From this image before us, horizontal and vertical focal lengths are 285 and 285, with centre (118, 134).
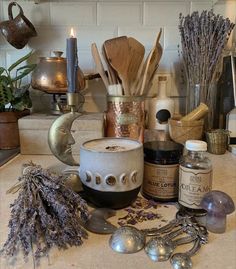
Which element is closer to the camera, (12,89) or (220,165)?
(220,165)

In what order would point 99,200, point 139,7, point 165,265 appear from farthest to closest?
1. point 139,7
2. point 99,200
3. point 165,265

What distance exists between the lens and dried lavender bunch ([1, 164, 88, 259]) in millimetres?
371

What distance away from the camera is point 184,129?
86 cm

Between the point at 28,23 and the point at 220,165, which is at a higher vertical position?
the point at 28,23

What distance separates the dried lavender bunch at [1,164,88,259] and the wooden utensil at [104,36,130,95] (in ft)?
1.55

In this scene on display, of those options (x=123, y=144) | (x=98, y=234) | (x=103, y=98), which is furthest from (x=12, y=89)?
(x=98, y=234)

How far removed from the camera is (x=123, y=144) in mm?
538

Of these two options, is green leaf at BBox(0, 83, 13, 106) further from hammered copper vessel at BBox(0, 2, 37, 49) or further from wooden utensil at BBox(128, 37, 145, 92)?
wooden utensil at BBox(128, 37, 145, 92)

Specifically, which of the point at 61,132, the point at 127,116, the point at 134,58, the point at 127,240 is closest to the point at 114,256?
the point at 127,240

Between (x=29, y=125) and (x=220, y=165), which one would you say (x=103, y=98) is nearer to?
(x=29, y=125)

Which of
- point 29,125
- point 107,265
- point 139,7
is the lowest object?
point 107,265

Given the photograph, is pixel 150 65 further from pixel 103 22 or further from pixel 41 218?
pixel 41 218

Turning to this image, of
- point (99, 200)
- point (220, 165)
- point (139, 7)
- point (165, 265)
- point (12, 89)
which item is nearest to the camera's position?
point (165, 265)

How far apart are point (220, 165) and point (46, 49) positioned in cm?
71
